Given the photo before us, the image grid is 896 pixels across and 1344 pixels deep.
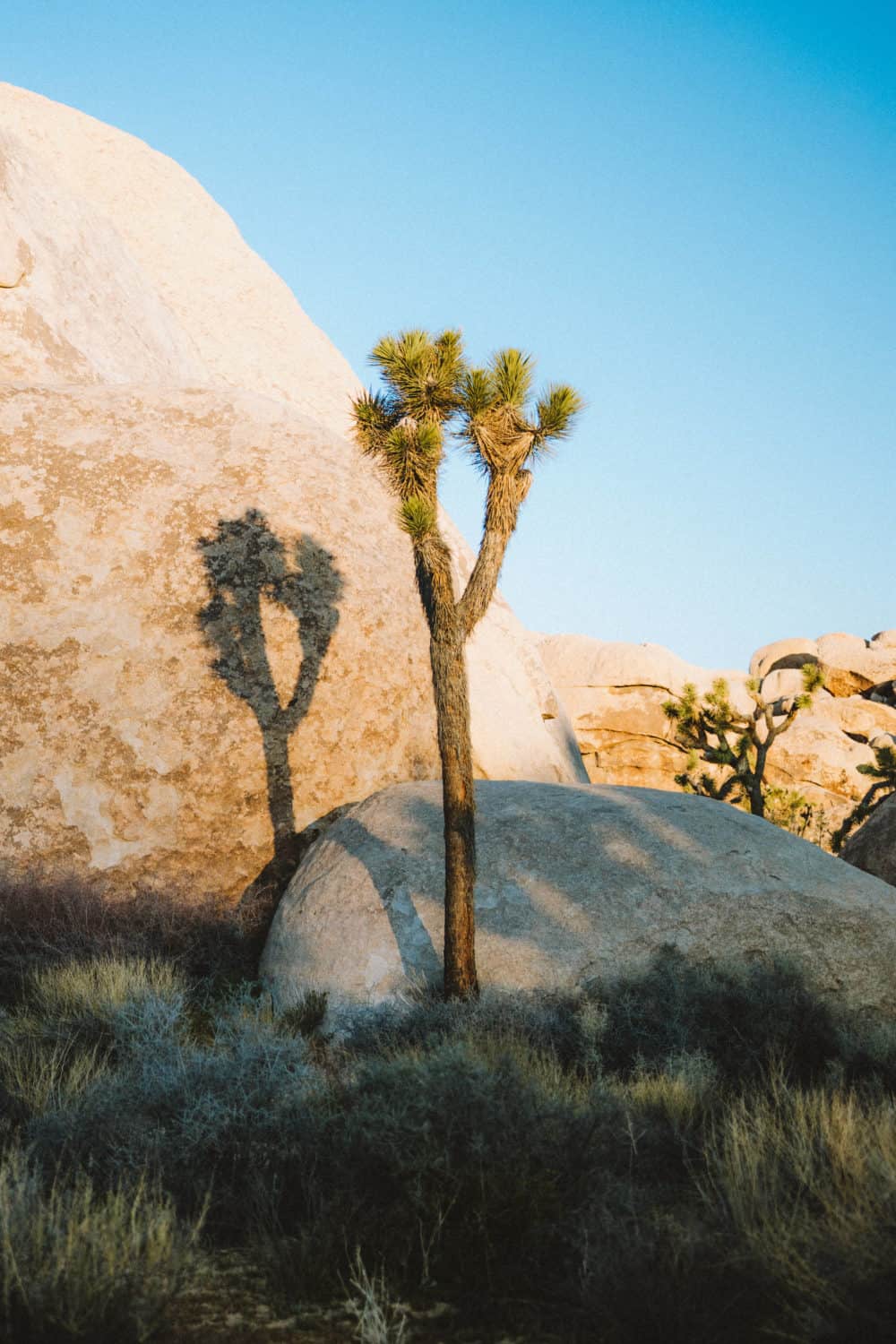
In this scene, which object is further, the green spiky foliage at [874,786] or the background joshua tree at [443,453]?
the green spiky foliage at [874,786]

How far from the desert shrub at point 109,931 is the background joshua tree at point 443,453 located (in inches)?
114

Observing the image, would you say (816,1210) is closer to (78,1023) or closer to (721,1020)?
(721,1020)

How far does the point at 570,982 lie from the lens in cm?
780

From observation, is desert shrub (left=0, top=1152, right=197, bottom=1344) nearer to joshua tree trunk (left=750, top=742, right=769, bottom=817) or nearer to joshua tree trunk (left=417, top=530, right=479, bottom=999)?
joshua tree trunk (left=417, top=530, right=479, bottom=999)

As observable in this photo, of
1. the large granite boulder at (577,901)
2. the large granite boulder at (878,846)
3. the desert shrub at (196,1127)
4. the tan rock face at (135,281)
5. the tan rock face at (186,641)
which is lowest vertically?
the large granite boulder at (878,846)

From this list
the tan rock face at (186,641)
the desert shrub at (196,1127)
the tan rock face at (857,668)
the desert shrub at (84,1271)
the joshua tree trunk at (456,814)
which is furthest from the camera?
the tan rock face at (857,668)

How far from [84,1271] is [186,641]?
8.14 metres

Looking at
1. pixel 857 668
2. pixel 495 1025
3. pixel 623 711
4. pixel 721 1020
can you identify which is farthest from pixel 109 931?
pixel 857 668

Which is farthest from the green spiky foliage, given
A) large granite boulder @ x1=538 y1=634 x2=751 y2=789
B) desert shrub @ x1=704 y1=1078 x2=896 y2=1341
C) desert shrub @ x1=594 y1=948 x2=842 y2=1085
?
desert shrub @ x1=704 y1=1078 x2=896 y2=1341

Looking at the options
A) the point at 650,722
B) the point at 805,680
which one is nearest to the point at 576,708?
the point at 650,722

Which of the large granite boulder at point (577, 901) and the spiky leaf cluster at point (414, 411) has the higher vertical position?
the spiky leaf cluster at point (414, 411)

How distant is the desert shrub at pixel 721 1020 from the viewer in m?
6.67

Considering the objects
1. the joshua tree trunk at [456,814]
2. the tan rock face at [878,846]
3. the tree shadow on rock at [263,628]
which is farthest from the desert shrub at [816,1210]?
the tan rock face at [878,846]

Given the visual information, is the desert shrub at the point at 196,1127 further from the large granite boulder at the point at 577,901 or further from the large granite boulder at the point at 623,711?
the large granite boulder at the point at 623,711
